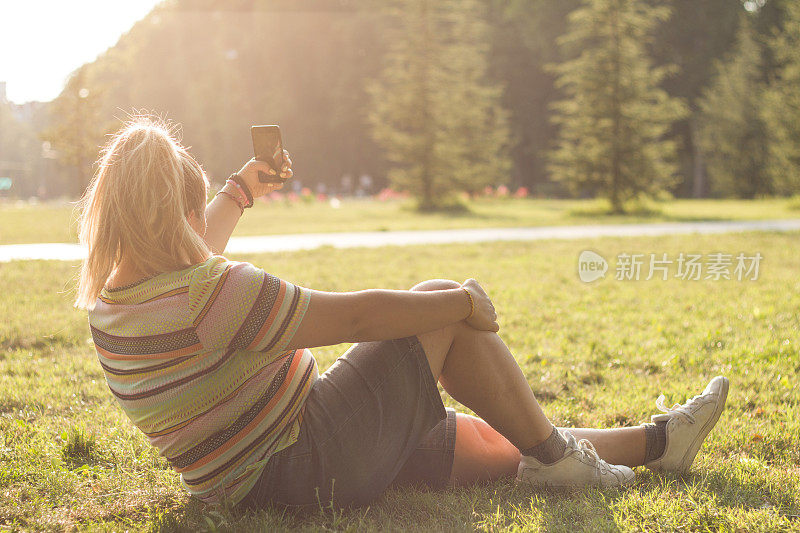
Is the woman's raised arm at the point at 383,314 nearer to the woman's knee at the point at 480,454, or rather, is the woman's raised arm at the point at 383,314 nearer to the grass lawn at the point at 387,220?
the woman's knee at the point at 480,454

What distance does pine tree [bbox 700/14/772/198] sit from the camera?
105 feet

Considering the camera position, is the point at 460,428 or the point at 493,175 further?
the point at 493,175

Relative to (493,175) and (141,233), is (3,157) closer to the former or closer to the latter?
(493,175)

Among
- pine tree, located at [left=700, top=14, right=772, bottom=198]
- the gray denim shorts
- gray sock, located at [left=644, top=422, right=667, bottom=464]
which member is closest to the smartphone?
the gray denim shorts

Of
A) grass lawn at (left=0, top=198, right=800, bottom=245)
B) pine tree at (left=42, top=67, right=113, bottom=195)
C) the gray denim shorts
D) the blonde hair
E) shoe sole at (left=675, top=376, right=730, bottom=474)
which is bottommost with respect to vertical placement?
grass lawn at (left=0, top=198, right=800, bottom=245)

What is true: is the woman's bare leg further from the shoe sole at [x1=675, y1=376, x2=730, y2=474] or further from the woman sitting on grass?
the shoe sole at [x1=675, y1=376, x2=730, y2=474]

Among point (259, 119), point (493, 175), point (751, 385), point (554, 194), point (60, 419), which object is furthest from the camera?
point (259, 119)

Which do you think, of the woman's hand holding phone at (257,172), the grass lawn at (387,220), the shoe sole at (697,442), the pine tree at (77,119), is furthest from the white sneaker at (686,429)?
the pine tree at (77,119)

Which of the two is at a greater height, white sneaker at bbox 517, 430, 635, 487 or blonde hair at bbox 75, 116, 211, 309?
blonde hair at bbox 75, 116, 211, 309

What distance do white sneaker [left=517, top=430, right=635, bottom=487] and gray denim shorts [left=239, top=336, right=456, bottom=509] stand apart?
51cm

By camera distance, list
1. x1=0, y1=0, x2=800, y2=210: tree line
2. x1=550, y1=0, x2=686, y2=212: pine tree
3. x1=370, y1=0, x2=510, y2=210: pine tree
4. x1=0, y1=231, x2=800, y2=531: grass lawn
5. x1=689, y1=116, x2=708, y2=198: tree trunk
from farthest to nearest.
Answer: x1=689, y1=116, x2=708, y2=198: tree trunk → x1=370, y1=0, x2=510, y2=210: pine tree → x1=0, y1=0, x2=800, y2=210: tree line → x1=550, y1=0, x2=686, y2=212: pine tree → x1=0, y1=231, x2=800, y2=531: grass lawn

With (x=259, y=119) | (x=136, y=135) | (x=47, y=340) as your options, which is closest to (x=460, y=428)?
(x=136, y=135)

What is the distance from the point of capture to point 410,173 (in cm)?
2044

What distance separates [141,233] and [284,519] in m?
1.06
